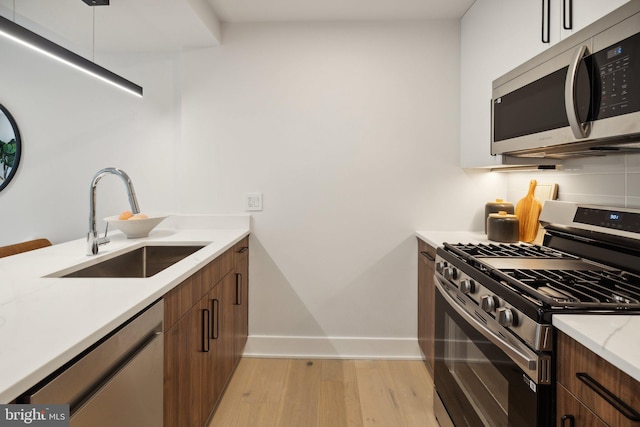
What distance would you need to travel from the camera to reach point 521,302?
110cm

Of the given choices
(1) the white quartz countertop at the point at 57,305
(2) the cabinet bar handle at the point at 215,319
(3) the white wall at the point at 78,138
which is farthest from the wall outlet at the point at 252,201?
(2) the cabinet bar handle at the point at 215,319

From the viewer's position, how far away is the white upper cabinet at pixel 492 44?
1.47 meters

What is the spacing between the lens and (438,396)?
76.2 inches

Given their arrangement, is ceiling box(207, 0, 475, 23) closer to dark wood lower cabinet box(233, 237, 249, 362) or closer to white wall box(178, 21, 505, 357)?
white wall box(178, 21, 505, 357)

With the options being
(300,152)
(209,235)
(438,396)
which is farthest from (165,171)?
(438,396)

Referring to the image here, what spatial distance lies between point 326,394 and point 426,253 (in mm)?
1066

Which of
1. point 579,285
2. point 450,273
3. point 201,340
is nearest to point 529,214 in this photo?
point 450,273

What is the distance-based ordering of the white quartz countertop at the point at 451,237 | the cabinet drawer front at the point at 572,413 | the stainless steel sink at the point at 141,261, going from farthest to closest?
the white quartz countertop at the point at 451,237 → the stainless steel sink at the point at 141,261 → the cabinet drawer front at the point at 572,413

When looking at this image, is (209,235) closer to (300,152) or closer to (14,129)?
(300,152)

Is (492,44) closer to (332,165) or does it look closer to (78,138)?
(332,165)

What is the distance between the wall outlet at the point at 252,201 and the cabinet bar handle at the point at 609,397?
84.1 inches

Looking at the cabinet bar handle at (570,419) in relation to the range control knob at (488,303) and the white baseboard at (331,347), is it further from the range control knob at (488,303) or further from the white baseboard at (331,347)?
the white baseboard at (331,347)

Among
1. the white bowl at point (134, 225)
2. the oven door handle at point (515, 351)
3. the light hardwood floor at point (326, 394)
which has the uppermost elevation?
the white bowl at point (134, 225)

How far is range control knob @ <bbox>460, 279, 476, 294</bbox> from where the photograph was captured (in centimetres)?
147
